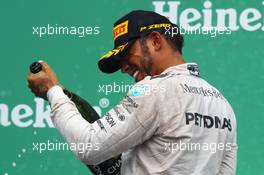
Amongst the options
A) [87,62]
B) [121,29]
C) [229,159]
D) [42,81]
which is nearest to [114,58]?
[121,29]

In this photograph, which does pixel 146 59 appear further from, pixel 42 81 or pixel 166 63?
pixel 42 81

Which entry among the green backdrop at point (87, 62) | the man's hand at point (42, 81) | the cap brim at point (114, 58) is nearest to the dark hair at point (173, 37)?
the cap brim at point (114, 58)

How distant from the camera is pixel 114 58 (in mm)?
2020

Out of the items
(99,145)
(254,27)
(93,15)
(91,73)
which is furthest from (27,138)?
(99,145)

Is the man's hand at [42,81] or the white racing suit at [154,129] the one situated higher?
the man's hand at [42,81]

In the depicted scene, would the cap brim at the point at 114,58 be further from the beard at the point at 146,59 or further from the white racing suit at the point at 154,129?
the white racing suit at the point at 154,129

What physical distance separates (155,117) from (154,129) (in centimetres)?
3

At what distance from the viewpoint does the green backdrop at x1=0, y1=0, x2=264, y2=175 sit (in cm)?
320

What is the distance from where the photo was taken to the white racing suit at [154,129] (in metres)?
1.83

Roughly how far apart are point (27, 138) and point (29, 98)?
0.20 meters

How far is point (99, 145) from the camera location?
1.83 metres

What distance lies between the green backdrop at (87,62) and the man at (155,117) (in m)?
1.19

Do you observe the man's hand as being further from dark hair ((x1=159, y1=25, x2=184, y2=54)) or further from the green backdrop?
the green backdrop

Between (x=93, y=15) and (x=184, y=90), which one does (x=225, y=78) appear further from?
(x=184, y=90)
